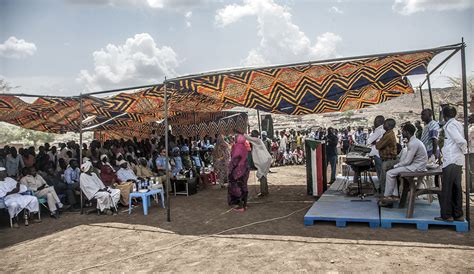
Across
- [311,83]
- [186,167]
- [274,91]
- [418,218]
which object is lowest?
[418,218]

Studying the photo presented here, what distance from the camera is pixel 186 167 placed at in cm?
1138

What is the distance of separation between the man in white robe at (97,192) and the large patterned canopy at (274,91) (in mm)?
1682

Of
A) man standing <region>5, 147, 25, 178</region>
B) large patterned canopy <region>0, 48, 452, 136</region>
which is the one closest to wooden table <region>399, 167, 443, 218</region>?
large patterned canopy <region>0, 48, 452, 136</region>

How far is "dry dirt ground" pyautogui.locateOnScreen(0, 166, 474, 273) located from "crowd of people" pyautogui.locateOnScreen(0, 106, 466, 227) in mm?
616

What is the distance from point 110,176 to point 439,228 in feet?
24.3

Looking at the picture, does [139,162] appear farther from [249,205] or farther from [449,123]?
[449,123]

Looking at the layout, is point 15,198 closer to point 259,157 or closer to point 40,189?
point 40,189

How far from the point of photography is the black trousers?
553 centimetres

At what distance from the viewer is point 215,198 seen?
9.74m

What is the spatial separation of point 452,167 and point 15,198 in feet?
27.1

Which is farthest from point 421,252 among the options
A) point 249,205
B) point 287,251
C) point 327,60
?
point 249,205

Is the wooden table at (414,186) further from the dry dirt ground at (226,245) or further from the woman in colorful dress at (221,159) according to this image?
the woman in colorful dress at (221,159)

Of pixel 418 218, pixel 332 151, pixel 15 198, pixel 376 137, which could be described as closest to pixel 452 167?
pixel 418 218

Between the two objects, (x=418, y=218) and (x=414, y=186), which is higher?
(x=414, y=186)
